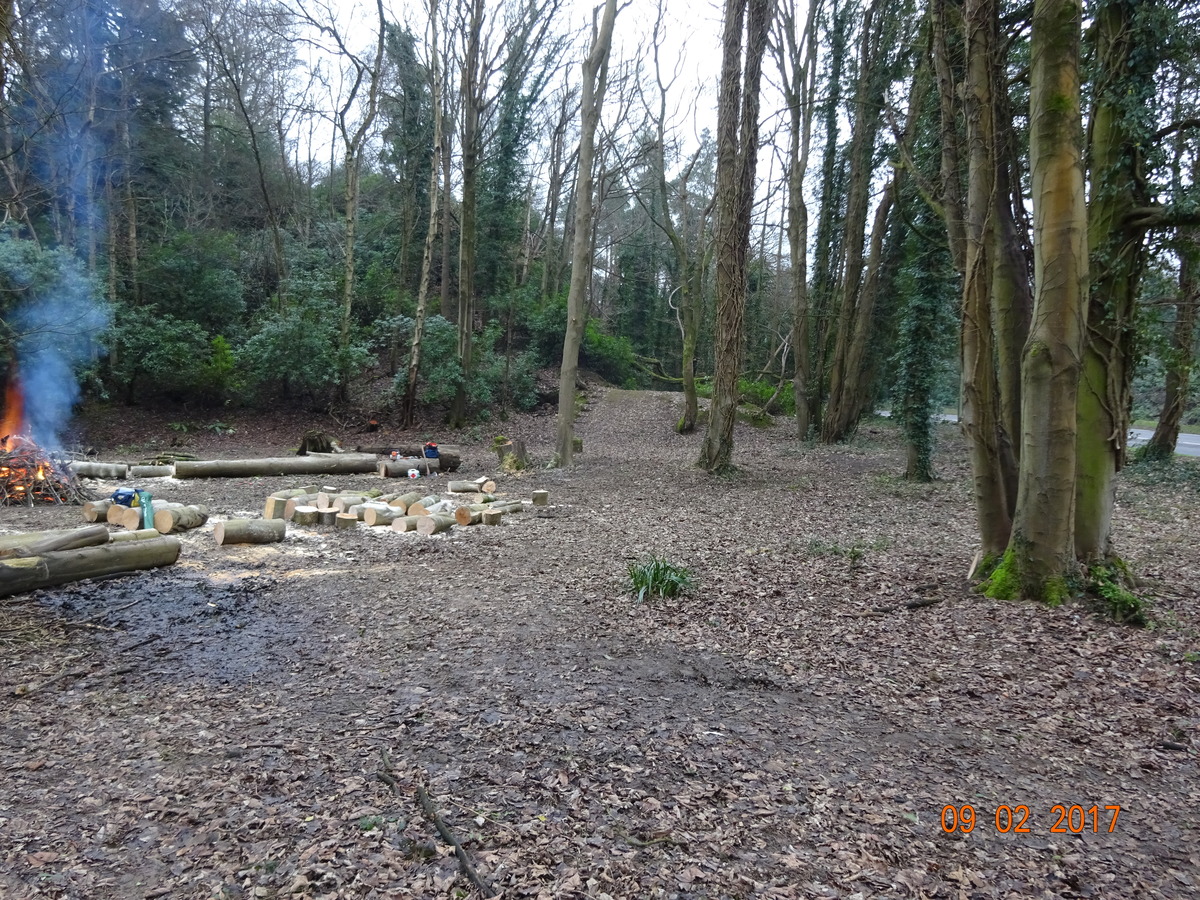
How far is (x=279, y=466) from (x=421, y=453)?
8.34 feet

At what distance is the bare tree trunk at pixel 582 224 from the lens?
1188 cm

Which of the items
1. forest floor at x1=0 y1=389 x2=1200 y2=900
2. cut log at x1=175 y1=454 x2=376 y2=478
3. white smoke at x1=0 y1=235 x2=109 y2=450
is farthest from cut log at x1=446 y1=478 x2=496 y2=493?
white smoke at x1=0 y1=235 x2=109 y2=450

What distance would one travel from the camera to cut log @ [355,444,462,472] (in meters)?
12.6

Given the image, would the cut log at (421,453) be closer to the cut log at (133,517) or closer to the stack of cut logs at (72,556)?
the cut log at (133,517)

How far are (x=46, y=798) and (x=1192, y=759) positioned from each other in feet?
15.8

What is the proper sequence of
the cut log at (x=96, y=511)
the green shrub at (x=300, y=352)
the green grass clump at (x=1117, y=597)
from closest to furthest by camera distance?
the green grass clump at (x=1117, y=597) → the cut log at (x=96, y=511) → the green shrub at (x=300, y=352)

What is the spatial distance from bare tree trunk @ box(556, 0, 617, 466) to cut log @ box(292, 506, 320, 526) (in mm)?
5380

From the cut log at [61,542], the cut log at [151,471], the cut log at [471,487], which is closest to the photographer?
the cut log at [61,542]

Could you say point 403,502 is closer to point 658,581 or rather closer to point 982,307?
point 658,581

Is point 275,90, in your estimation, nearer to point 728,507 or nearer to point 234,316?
point 234,316

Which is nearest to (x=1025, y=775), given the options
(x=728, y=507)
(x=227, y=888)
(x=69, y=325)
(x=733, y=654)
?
(x=733, y=654)

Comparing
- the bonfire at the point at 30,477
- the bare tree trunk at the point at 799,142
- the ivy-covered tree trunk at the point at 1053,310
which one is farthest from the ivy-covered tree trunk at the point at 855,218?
the bonfire at the point at 30,477

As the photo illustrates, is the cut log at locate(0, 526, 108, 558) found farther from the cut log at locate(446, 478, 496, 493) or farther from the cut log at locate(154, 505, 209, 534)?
the cut log at locate(446, 478, 496, 493)

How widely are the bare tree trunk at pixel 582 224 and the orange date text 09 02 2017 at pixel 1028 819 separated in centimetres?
1009
